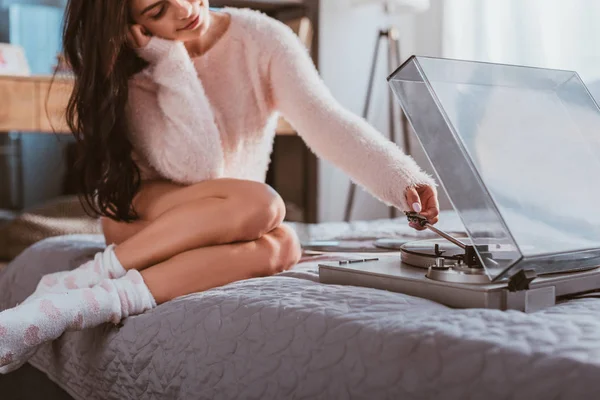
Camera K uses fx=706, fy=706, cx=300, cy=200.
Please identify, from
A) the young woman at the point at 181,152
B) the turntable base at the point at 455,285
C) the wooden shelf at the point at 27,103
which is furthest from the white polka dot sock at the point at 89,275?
the wooden shelf at the point at 27,103

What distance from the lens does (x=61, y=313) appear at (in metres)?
0.80

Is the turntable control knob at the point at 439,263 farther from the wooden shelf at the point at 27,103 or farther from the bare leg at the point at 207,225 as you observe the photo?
the wooden shelf at the point at 27,103

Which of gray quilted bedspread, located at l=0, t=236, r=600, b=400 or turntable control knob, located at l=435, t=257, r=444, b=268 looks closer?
gray quilted bedspread, located at l=0, t=236, r=600, b=400

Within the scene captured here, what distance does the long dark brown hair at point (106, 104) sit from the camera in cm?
111

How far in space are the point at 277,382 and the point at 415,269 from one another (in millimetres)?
217

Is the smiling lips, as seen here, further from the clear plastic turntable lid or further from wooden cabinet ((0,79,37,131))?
wooden cabinet ((0,79,37,131))

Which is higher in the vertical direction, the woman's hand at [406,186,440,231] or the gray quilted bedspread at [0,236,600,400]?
the woman's hand at [406,186,440,231]

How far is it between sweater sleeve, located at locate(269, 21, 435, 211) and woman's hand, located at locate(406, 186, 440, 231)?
11mm

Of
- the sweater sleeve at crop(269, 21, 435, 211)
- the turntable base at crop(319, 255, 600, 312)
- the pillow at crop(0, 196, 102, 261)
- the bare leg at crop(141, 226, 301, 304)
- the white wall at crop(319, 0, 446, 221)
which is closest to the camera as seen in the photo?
the turntable base at crop(319, 255, 600, 312)

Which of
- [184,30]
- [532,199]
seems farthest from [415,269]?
[184,30]

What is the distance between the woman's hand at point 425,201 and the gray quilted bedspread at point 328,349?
18 centimetres

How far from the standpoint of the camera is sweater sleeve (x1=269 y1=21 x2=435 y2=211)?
0.99 m

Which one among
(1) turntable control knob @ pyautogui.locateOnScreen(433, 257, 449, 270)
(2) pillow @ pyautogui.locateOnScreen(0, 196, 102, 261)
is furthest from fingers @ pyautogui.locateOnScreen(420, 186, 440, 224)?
(2) pillow @ pyautogui.locateOnScreen(0, 196, 102, 261)

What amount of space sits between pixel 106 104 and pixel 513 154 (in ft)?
2.11
